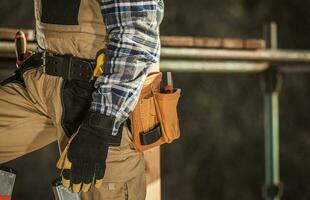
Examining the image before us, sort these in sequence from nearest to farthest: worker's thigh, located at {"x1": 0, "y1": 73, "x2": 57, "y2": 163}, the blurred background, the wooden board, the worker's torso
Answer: the worker's torso → worker's thigh, located at {"x1": 0, "y1": 73, "x2": 57, "y2": 163} → the wooden board → the blurred background

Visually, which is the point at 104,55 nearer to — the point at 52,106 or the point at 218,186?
the point at 52,106

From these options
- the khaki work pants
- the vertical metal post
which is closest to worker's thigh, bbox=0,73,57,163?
the khaki work pants

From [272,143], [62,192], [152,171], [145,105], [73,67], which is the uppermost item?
[73,67]

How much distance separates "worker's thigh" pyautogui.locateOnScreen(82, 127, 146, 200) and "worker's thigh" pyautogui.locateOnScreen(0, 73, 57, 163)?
31 cm

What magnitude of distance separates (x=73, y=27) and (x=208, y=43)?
4.35ft

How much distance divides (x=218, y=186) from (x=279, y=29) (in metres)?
2.19

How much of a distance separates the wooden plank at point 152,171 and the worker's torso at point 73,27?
1.75ft

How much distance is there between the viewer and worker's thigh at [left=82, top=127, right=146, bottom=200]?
5.43 ft

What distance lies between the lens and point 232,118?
6.48 meters

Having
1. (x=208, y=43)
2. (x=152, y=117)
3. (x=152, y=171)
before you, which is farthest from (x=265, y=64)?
(x=152, y=117)

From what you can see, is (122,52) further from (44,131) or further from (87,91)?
(44,131)

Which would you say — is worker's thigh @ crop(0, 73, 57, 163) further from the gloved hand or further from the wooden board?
the wooden board

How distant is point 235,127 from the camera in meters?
6.46

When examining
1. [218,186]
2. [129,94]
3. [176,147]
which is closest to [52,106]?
[129,94]
